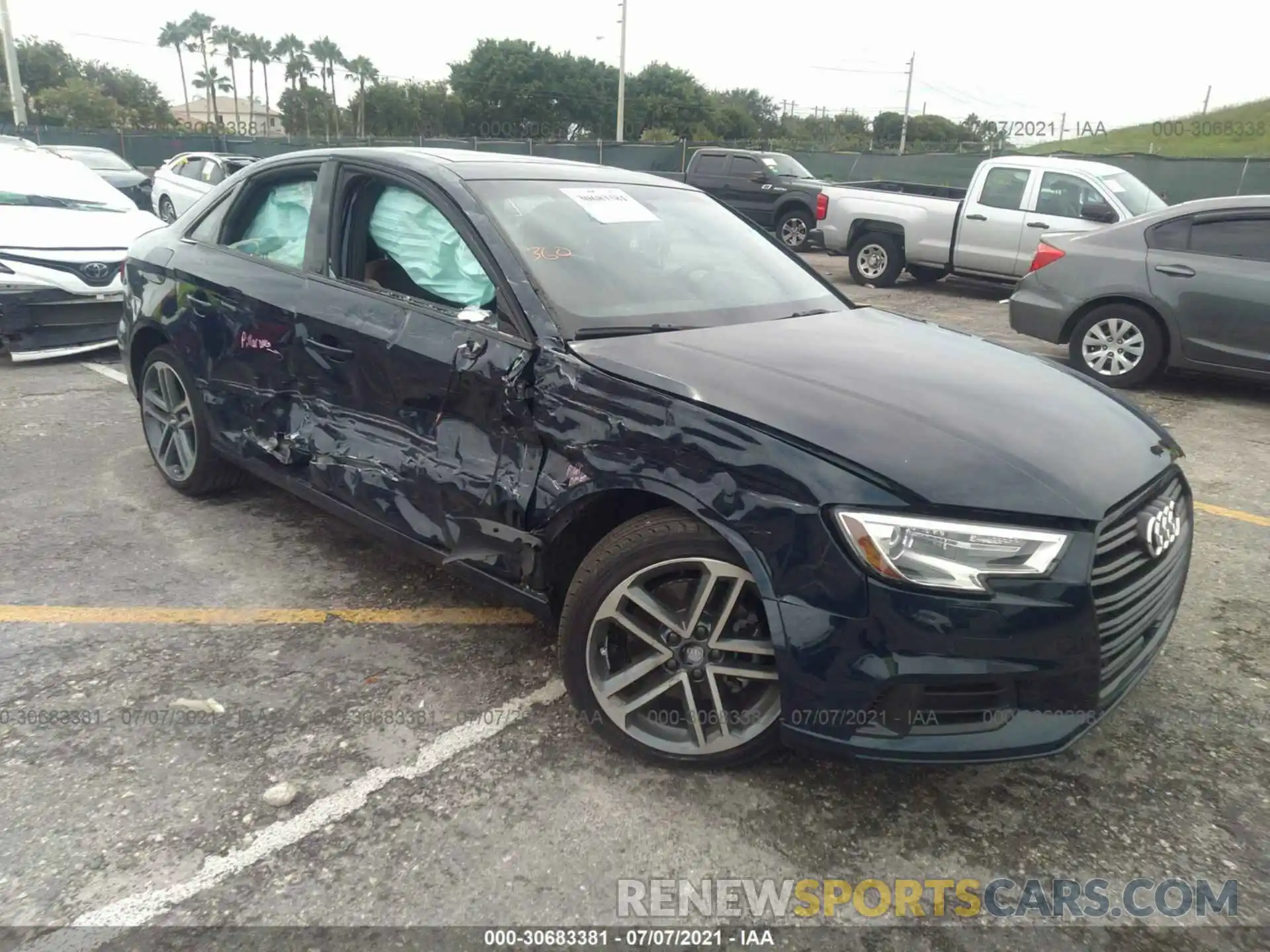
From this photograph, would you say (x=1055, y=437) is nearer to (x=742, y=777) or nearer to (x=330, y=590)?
(x=742, y=777)

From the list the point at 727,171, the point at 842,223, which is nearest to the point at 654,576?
the point at 842,223

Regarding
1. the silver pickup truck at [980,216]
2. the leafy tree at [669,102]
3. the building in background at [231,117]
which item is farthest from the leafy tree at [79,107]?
the silver pickup truck at [980,216]

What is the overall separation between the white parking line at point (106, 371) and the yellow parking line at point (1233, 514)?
6962 millimetres

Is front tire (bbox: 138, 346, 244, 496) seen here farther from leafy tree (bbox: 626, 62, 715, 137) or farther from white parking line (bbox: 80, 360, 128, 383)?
leafy tree (bbox: 626, 62, 715, 137)

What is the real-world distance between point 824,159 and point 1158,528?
893 inches

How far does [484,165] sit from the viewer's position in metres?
3.36

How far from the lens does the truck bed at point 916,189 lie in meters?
13.2

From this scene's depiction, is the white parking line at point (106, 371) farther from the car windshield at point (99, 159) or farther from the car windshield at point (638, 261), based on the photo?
the car windshield at point (99, 159)

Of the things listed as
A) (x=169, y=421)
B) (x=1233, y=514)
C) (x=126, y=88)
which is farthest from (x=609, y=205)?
(x=126, y=88)

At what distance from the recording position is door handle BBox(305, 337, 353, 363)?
10.6ft

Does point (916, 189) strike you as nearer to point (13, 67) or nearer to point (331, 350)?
point (331, 350)

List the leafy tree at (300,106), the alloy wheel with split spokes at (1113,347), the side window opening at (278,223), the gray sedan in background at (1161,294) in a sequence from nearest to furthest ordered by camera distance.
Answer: the side window opening at (278,223), the gray sedan in background at (1161,294), the alloy wheel with split spokes at (1113,347), the leafy tree at (300,106)

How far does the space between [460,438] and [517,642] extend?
82 centimetres

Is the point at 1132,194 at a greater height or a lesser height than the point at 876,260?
greater
